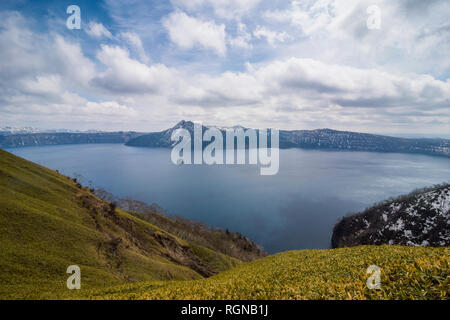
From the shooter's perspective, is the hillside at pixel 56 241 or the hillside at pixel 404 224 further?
the hillside at pixel 404 224

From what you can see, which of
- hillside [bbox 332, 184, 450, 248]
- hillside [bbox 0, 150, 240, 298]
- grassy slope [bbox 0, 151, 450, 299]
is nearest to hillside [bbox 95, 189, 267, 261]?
hillside [bbox 0, 150, 240, 298]

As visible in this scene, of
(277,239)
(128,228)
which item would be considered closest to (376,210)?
(277,239)

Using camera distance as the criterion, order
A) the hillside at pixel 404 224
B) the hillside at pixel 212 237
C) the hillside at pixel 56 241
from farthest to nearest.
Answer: the hillside at pixel 212 237 → the hillside at pixel 404 224 → the hillside at pixel 56 241

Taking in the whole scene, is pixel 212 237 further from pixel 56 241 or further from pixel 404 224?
pixel 404 224

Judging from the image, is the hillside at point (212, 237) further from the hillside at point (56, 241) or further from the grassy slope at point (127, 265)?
the grassy slope at point (127, 265)

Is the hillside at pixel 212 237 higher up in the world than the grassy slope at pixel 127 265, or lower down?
lower down

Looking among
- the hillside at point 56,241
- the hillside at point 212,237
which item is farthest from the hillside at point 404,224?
the hillside at point 56,241
